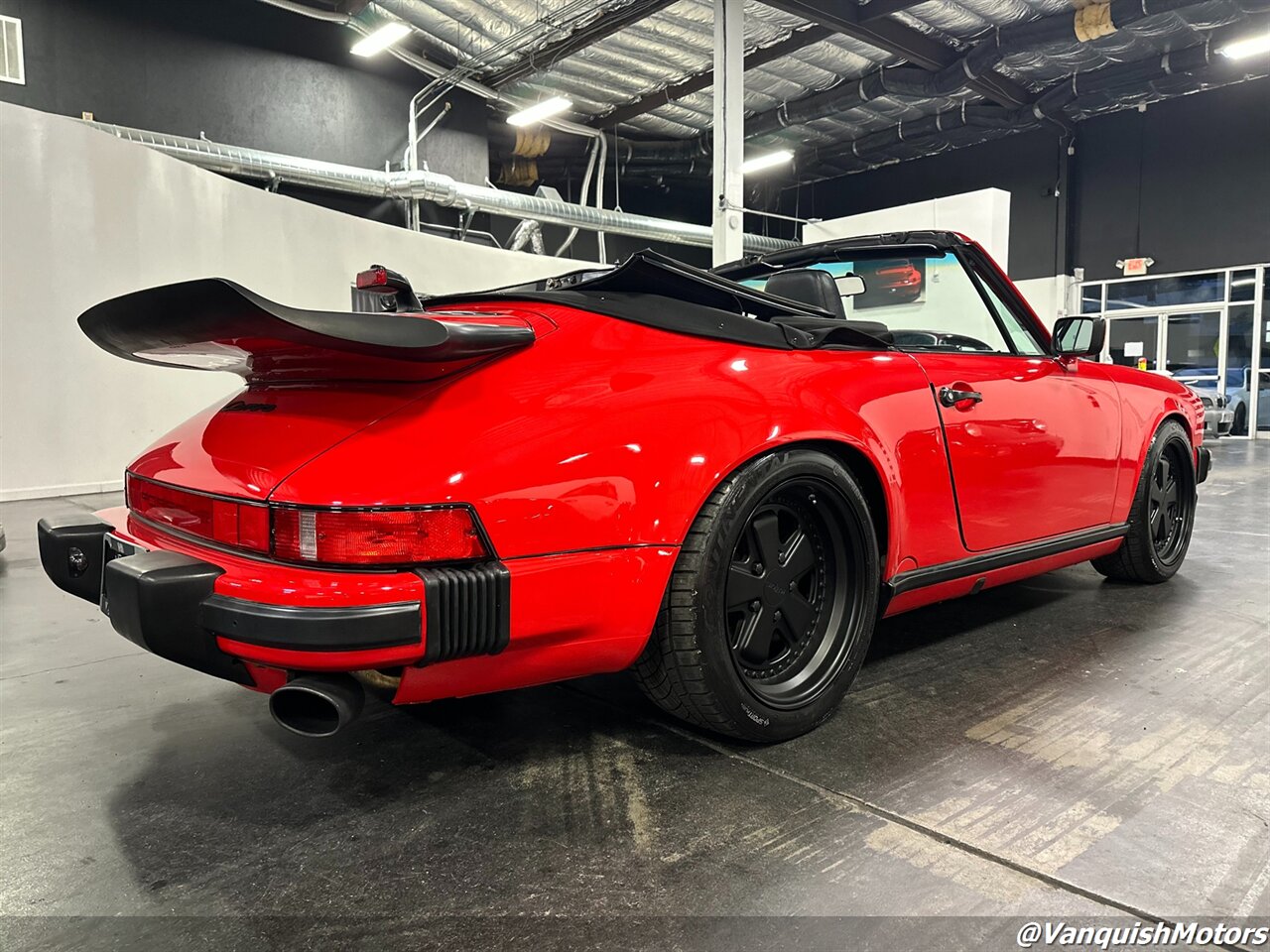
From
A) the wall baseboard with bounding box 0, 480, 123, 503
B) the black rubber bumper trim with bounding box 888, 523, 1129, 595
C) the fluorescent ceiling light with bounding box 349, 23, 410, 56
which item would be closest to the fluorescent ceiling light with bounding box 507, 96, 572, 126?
the fluorescent ceiling light with bounding box 349, 23, 410, 56

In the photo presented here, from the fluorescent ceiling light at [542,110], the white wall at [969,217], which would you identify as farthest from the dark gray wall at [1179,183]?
the fluorescent ceiling light at [542,110]

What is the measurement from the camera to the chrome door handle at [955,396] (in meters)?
2.09

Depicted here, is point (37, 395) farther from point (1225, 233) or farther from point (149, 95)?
point (1225, 233)

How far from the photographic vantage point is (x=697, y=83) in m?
11.5

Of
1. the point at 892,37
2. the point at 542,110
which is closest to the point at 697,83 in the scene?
the point at 542,110

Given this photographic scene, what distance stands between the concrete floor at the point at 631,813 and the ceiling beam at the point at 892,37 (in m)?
8.44

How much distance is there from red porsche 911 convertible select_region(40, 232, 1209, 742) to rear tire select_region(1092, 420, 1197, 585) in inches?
44.9

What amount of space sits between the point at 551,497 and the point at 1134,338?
16.1 metres

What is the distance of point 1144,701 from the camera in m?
2.03

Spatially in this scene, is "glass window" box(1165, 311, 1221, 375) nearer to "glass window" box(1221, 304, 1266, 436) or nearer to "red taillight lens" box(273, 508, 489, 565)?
"glass window" box(1221, 304, 1266, 436)

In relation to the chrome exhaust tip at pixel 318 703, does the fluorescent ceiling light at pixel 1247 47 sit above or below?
above

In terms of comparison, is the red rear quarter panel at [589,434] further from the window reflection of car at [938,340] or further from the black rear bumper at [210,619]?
the window reflection of car at [938,340]

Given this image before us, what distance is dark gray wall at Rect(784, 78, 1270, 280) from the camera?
12711mm

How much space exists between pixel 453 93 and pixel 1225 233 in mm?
12416
